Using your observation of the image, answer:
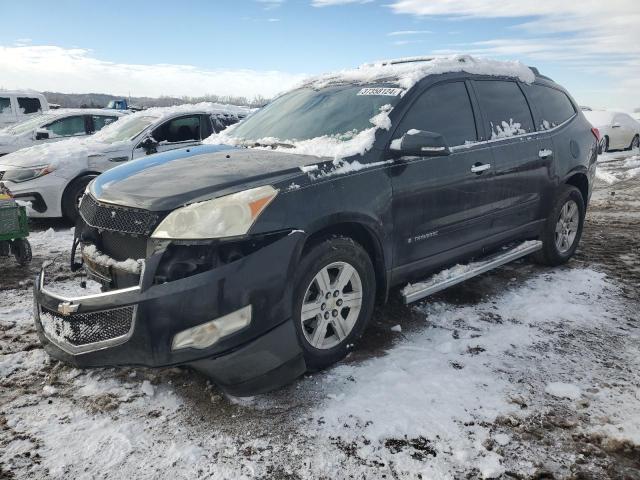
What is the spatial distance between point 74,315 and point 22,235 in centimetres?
282

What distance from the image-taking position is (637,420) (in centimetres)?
258

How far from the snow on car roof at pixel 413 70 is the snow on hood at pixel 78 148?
401cm

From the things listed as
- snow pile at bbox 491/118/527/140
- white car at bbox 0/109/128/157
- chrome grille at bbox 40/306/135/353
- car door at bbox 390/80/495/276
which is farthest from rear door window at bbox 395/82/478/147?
white car at bbox 0/109/128/157

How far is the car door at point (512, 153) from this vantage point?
4.12m

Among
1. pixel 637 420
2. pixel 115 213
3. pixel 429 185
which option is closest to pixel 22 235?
pixel 115 213

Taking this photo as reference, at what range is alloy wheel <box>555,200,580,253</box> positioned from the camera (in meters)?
5.01

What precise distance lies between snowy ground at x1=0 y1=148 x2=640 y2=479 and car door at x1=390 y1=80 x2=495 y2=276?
2.00 ft

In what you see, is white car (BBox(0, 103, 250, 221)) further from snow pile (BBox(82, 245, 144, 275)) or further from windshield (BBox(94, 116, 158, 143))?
snow pile (BBox(82, 245, 144, 275))

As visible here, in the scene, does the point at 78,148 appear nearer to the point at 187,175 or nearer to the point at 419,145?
the point at 187,175

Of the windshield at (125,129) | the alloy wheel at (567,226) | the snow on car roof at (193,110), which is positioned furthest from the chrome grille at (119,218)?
the snow on car roof at (193,110)

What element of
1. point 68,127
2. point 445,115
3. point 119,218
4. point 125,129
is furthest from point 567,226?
point 68,127

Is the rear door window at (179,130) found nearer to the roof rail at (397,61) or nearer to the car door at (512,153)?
the roof rail at (397,61)

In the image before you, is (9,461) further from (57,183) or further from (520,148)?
(57,183)

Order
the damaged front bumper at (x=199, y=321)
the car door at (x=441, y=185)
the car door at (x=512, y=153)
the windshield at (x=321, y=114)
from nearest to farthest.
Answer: the damaged front bumper at (x=199, y=321), the car door at (x=441, y=185), the windshield at (x=321, y=114), the car door at (x=512, y=153)
